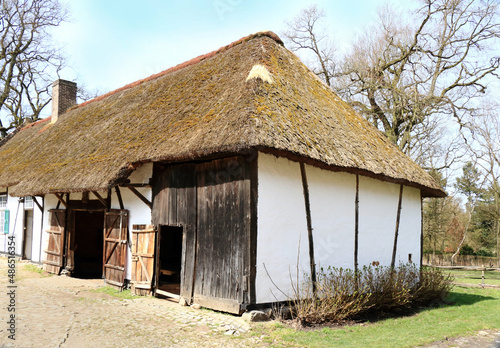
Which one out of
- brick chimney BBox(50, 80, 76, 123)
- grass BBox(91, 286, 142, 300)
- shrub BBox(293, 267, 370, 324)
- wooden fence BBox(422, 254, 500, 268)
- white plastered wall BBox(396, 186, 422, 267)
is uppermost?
brick chimney BBox(50, 80, 76, 123)

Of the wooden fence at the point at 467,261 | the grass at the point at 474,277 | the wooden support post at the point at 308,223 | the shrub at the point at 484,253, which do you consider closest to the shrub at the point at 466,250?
the shrub at the point at 484,253

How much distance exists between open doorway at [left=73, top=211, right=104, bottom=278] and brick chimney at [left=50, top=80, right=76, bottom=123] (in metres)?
5.68

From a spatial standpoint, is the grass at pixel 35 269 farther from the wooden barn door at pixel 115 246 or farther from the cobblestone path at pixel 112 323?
the cobblestone path at pixel 112 323

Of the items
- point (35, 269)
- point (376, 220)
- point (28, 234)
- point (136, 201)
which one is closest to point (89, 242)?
point (35, 269)

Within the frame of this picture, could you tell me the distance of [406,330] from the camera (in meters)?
6.81

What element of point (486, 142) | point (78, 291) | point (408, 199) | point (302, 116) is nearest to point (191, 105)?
point (302, 116)

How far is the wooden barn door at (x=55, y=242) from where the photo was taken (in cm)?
1093

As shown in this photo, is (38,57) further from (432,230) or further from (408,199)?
(432,230)

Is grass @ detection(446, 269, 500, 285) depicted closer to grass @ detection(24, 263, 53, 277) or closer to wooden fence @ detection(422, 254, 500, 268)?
wooden fence @ detection(422, 254, 500, 268)

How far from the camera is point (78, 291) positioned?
868cm

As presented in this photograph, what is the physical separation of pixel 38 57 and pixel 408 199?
24214 mm

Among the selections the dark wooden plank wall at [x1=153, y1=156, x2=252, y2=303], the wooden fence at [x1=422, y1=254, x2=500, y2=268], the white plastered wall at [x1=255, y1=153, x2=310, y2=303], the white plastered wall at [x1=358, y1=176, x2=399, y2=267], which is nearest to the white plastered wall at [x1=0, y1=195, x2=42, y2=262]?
the dark wooden plank wall at [x1=153, y1=156, x2=252, y2=303]

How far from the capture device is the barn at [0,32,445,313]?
673 cm

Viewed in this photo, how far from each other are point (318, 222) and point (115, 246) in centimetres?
489
